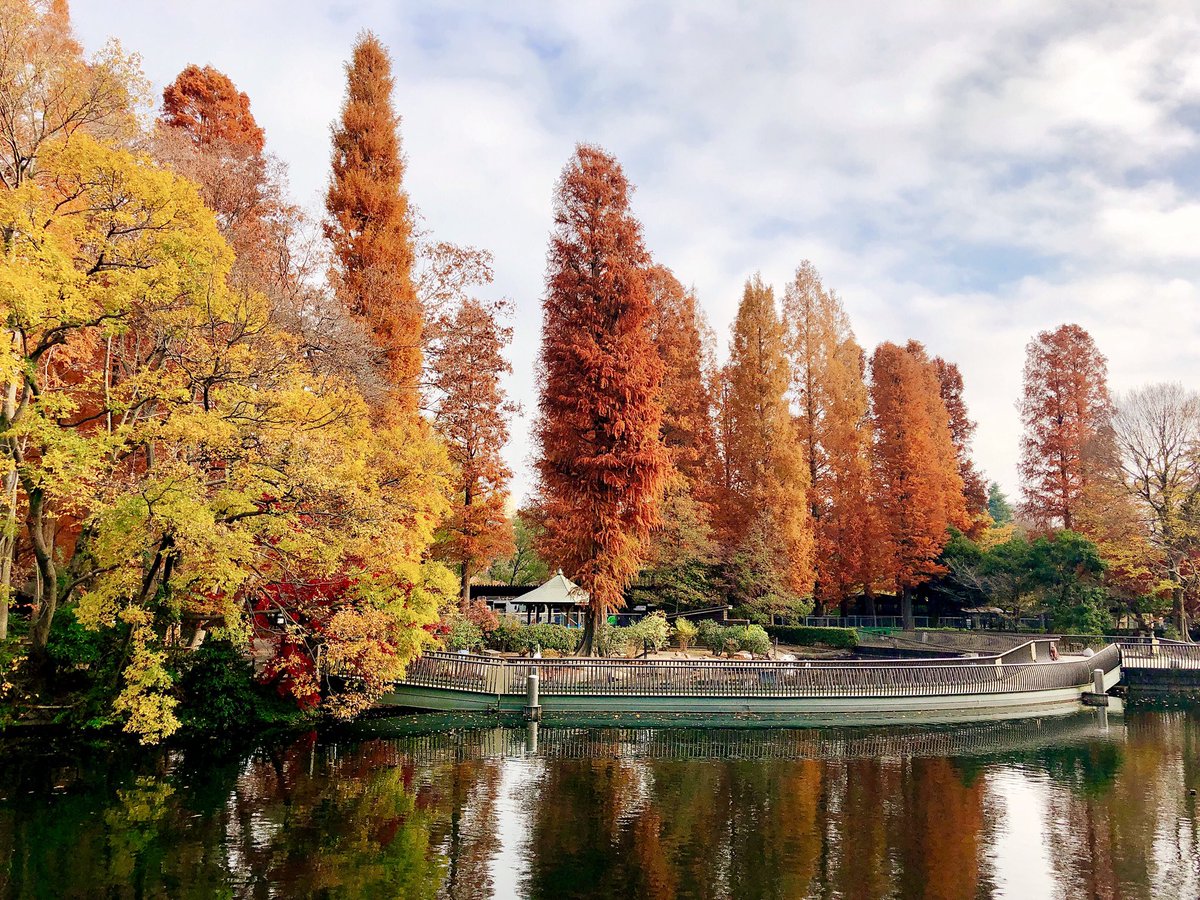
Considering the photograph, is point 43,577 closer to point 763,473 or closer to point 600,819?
point 600,819

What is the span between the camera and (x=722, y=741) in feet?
68.1

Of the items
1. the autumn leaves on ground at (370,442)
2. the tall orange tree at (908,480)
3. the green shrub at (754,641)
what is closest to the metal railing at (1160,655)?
the autumn leaves on ground at (370,442)

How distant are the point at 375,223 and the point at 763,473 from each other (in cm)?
2233

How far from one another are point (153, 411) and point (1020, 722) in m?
25.5

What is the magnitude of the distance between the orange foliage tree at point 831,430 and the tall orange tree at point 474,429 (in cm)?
1789

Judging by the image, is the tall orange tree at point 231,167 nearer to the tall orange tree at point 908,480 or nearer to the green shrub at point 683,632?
the green shrub at point 683,632

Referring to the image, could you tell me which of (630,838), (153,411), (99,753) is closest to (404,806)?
(630,838)

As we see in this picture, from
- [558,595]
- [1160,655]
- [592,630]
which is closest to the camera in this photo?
[592,630]

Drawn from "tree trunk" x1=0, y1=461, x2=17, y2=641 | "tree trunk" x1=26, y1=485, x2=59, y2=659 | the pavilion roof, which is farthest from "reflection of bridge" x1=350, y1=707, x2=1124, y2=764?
the pavilion roof

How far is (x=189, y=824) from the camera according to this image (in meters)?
12.3

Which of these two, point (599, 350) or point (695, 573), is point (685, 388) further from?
point (599, 350)

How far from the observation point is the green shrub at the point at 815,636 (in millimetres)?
37562

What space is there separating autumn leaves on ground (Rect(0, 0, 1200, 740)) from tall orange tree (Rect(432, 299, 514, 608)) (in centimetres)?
13

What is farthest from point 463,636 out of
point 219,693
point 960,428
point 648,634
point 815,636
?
point 960,428
